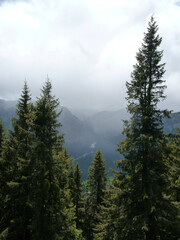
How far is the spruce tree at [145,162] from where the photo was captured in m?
10.4

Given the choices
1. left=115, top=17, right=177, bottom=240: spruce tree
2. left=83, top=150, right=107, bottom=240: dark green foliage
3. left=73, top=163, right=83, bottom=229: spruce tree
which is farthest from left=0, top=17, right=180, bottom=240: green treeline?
left=73, top=163, right=83, bottom=229: spruce tree

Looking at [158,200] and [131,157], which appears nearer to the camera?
[158,200]

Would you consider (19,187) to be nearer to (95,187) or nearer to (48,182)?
(48,182)

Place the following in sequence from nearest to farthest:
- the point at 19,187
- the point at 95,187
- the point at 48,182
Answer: the point at 48,182, the point at 19,187, the point at 95,187

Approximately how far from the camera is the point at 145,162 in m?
11.2

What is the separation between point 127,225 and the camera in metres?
10.7

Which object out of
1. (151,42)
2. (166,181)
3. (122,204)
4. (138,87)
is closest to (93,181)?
(122,204)

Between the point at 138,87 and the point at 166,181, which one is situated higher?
the point at 138,87

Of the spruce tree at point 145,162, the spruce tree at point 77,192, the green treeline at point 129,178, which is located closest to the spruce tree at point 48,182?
the green treeline at point 129,178

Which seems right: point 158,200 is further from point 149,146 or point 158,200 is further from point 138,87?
point 138,87

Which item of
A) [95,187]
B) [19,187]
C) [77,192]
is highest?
[95,187]

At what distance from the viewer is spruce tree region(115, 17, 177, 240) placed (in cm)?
1038

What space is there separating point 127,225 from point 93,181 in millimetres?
17517

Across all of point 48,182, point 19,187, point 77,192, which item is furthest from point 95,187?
point 48,182
